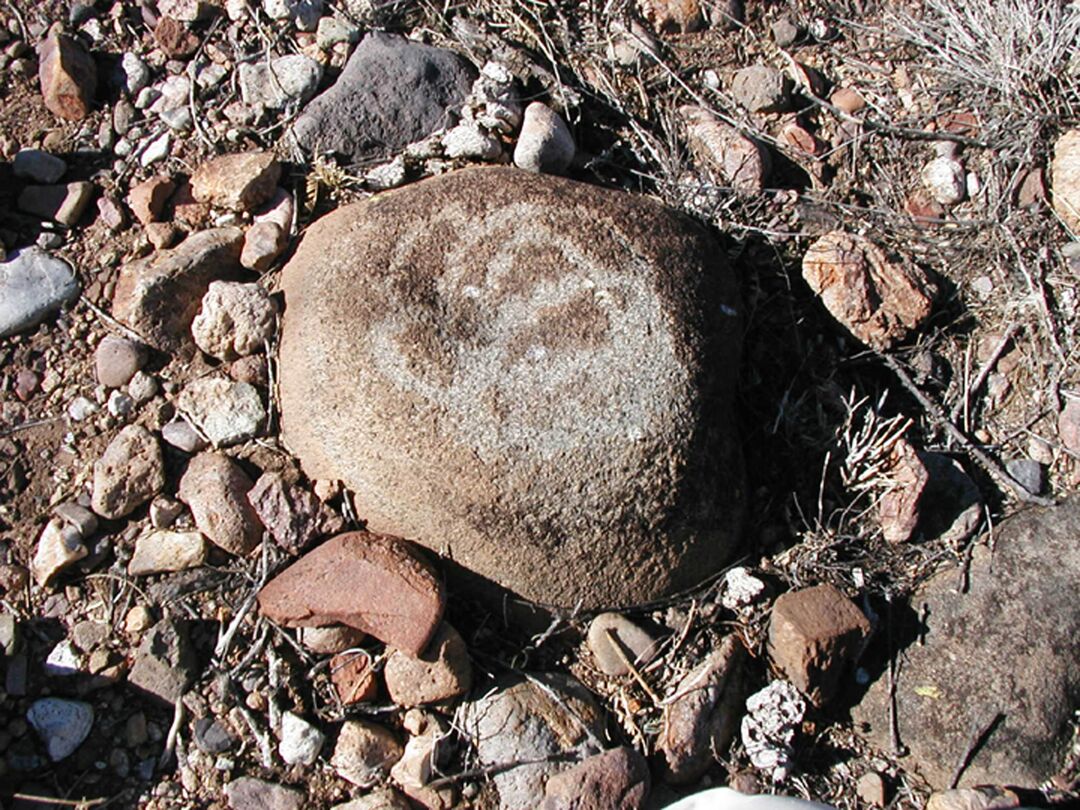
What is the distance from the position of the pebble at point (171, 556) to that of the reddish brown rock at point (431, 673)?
499 mm

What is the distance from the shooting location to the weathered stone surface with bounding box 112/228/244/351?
8.03 feet

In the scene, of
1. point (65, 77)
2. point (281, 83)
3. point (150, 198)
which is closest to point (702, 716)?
point (150, 198)

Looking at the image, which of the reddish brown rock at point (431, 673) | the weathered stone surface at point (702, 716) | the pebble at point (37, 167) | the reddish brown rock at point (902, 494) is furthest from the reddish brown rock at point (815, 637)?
the pebble at point (37, 167)

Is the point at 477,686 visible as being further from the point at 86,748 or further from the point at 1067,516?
the point at 1067,516

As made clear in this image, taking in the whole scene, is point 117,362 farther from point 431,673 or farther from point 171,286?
point 431,673

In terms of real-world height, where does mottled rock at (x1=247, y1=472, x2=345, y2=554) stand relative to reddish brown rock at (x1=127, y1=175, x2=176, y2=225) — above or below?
below

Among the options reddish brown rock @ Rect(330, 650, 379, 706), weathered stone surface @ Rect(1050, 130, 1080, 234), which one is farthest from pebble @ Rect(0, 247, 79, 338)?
weathered stone surface @ Rect(1050, 130, 1080, 234)

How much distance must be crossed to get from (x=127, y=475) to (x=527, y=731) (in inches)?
42.5

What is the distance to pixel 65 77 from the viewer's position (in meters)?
2.75

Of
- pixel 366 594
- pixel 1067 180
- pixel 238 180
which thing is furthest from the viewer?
pixel 1067 180

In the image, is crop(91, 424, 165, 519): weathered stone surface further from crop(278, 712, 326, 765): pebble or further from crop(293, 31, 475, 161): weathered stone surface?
crop(293, 31, 475, 161): weathered stone surface

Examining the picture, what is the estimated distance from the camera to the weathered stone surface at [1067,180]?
295 cm

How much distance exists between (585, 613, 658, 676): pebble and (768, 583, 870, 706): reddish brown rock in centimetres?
Answer: 30

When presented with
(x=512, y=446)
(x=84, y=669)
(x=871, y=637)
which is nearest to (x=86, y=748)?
(x=84, y=669)
